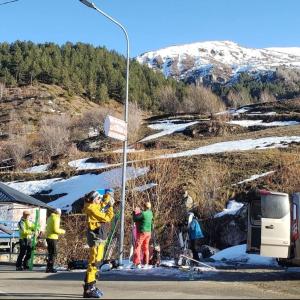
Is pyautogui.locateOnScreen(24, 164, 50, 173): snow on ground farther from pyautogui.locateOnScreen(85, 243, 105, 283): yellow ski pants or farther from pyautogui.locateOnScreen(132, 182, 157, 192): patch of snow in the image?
pyautogui.locateOnScreen(85, 243, 105, 283): yellow ski pants

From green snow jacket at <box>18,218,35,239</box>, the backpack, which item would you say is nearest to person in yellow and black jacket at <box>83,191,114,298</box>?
green snow jacket at <box>18,218,35,239</box>

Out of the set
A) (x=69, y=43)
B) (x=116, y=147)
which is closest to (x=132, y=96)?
(x=69, y=43)

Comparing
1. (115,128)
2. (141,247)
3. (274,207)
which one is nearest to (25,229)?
Answer: (141,247)

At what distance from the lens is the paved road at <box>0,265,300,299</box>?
10164 millimetres

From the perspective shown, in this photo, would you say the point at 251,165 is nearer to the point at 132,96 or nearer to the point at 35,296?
the point at 35,296

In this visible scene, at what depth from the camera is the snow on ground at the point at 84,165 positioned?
184 ft

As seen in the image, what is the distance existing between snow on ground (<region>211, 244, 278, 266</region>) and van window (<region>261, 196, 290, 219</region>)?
4550 millimetres

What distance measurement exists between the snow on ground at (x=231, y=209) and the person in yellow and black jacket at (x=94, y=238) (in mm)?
25905

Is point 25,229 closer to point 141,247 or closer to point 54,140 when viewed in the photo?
point 141,247

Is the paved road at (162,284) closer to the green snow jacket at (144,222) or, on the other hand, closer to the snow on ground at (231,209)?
the green snow jacket at (144,222)

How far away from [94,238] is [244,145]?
46696mm

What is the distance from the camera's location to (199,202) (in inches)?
1506

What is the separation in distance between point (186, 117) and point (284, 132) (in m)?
30.9

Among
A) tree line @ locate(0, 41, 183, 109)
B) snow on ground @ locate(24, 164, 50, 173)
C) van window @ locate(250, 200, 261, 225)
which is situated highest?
tree line @ locate(0, 41, 183, 109)
